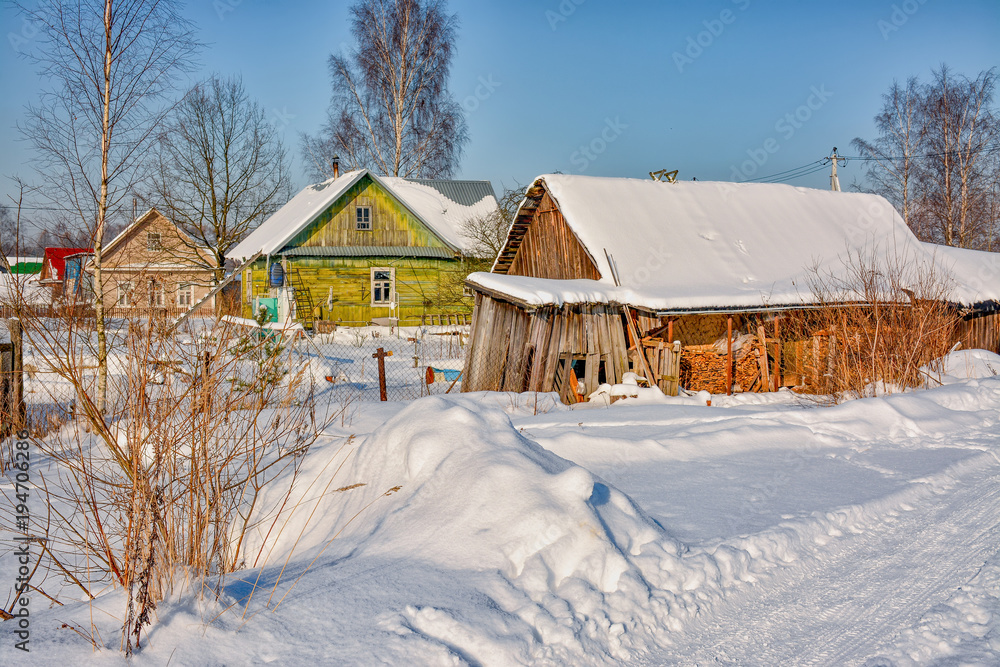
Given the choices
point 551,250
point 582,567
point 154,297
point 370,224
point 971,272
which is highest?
point 370,224

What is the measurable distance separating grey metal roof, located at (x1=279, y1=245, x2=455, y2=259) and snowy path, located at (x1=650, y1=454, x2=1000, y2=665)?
68.3 ft

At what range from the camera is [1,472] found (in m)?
6.29

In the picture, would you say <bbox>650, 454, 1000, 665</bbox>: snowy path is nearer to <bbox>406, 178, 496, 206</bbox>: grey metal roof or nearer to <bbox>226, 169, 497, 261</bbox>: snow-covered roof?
<bbox>226, 169, 497, 261</bbox>: snow-covered roof

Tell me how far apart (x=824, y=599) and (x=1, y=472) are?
701 cm

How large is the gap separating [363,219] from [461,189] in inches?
234

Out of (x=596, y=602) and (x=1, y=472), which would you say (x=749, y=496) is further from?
(x=1, y=472)

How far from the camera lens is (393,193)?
950 inches

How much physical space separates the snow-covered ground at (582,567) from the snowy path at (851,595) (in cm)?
1

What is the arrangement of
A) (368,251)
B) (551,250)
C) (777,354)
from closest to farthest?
1. (777,354)
2. (551,250)
3. (368,251)

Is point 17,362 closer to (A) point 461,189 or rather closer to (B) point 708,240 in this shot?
(B) point 708,240

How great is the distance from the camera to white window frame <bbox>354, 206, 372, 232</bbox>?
2430 centimetres

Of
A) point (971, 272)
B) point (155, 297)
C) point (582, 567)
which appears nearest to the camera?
point (582, 567)

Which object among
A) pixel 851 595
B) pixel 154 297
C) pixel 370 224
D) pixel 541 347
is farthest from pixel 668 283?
pixel 370 224

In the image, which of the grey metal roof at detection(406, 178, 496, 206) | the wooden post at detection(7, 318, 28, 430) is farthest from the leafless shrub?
the grey metal roof at detection(406, 178, 496, 206)
